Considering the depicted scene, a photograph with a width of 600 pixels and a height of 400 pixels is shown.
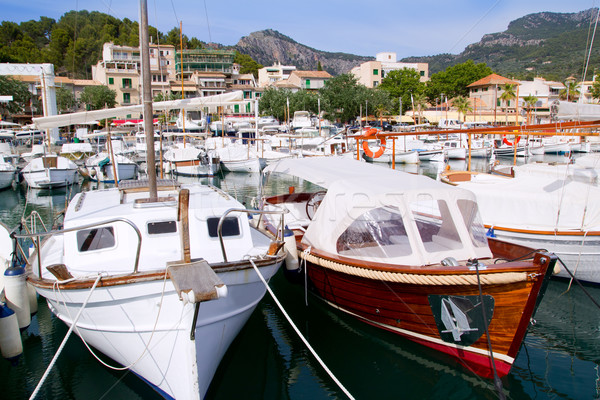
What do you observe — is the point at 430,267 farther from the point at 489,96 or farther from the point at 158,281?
the point at 489,96

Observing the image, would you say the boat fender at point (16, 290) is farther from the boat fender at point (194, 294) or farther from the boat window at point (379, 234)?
the boat window at point (379, 234)

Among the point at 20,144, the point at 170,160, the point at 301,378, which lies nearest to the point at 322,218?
the point at 301,378

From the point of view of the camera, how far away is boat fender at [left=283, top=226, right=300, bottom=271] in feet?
27.8

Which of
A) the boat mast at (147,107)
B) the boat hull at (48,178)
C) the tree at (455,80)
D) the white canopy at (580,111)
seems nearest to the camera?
the boat mast at (147,107)

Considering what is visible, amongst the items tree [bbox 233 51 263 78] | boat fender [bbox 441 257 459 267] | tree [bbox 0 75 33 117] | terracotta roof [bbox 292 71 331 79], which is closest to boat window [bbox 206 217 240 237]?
boat fender [bbox 441 257 459 267]

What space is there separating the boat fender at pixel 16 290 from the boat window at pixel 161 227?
2319mm

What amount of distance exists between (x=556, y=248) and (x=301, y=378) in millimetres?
7228

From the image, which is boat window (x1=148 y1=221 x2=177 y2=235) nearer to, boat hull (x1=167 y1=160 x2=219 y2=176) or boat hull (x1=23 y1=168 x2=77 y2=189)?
boat hull (x1=23 y1=168 x2=77 y2=189)

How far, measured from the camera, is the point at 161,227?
756cm

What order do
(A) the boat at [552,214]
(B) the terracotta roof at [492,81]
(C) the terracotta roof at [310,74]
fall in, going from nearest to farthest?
1. (A) the boat at [552,214]
2. (B) the terracotta roof at [492,81]
3. (C) the terracotta roof at [310,74]

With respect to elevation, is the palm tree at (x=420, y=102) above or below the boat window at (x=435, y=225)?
above

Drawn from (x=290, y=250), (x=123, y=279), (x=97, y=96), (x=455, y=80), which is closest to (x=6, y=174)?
(x=290, y=250)

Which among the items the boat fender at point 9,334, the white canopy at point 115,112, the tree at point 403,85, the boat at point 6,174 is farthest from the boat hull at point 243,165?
the tree at point 403,85

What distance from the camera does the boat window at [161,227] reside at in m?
7.51
